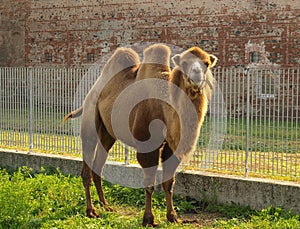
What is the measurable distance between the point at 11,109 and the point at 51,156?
2163 millimetres

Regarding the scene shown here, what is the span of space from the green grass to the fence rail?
0.95m

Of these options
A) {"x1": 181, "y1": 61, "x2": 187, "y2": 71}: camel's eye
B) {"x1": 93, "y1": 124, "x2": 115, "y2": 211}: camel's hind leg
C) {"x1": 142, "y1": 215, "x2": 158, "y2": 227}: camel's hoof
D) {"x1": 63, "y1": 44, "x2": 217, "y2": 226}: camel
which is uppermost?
{"x1": 181, "y1": 61, "x2": 187, "y2": 71}: camel's eye

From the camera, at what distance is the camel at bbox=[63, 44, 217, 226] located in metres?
6.93

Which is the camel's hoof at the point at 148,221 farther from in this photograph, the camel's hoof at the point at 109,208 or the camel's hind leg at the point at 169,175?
the camel's hoof at the point at 109,208

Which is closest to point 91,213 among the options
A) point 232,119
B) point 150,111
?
point 150,111

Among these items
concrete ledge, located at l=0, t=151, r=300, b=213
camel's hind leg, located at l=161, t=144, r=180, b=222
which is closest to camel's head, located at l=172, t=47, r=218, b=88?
camel's hind leg, located at l=161, t=144, r=180, b=222

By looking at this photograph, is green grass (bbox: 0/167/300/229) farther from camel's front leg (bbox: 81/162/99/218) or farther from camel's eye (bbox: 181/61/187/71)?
camel's eye (bbox: 181/61/187/71)

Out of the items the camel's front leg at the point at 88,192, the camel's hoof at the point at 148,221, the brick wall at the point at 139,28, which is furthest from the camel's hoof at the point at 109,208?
the brick wall at the point at 139,28

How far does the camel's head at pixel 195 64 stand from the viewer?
259 inches

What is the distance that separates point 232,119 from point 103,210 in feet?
9.22

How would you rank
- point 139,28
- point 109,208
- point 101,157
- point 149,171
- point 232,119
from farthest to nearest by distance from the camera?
point 139,28, point 232,119, point 101,157, point 109,208, point 149,171

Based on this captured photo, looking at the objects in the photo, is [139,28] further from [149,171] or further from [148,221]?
[148,221]

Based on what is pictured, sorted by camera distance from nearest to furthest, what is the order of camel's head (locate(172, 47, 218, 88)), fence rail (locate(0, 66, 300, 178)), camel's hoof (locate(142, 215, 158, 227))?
camel's head (locate(172, 47, 218, 88)), camel's hoof (locate(142, 215, 158, 227)), fence rail (locate(0, 66, 300, 178))

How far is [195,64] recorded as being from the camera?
21.8 ft
